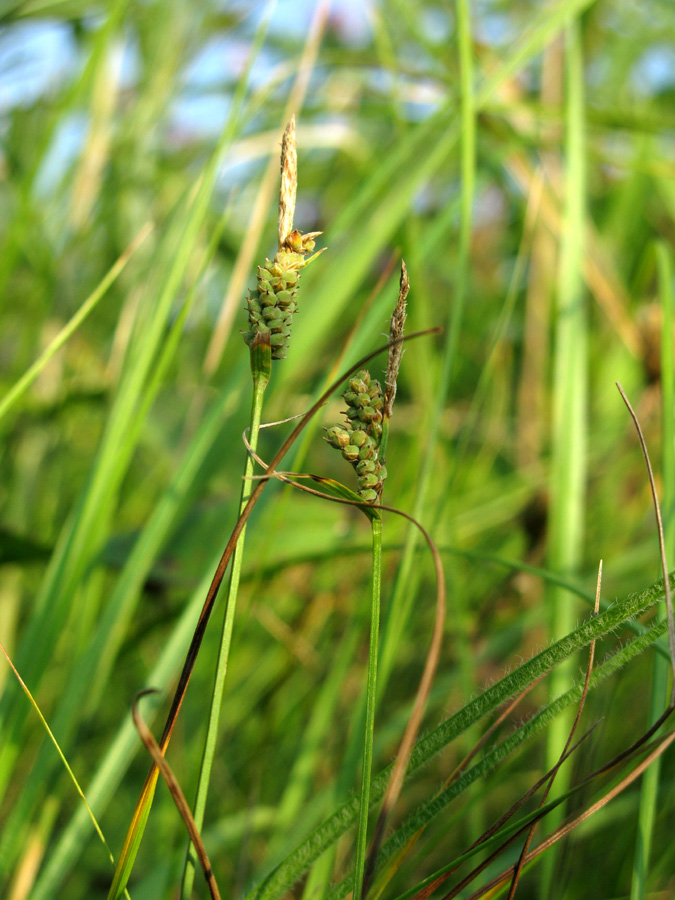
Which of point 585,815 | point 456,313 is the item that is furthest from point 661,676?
point 456,313

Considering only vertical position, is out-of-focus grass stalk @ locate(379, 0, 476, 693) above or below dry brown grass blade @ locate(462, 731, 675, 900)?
above

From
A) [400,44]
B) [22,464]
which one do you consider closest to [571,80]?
[22,464]

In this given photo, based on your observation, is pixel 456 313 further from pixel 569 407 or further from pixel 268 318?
pixel 268 318

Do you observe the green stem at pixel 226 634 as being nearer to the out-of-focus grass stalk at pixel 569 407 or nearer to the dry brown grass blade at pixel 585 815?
the dry brown grass blade at pixel 585 815

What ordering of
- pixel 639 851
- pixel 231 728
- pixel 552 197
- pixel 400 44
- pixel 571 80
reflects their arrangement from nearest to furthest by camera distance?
pixel 639 851
pixel 571 80
pixel 231 728
pixel 552 197
pixel 400 44

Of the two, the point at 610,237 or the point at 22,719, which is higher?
the point at 610,237

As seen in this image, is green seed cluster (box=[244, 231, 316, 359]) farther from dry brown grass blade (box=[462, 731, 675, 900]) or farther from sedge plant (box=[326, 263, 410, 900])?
dry brown grass blade (box=[462, 731, 675, 900])

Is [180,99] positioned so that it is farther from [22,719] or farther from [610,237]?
[22,719]

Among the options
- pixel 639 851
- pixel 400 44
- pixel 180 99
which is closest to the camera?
pixel 639 851

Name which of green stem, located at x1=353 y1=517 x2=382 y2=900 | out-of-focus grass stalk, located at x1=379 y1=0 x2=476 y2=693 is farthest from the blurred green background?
green stem, located at x1=353 y1=517 x2=382 y2=900
